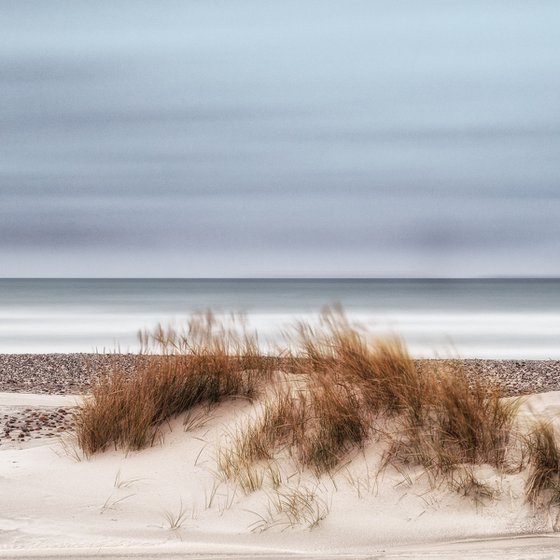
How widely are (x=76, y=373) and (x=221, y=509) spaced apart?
8052mm

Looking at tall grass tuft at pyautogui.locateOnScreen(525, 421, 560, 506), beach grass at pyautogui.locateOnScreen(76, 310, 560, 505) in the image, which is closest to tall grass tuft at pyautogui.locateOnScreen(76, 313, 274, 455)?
beach grass at pyautogui.locateOnScreen(76, 310, 560, 505)

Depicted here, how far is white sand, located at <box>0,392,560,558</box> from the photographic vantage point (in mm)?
3779

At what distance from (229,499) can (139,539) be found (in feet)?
2.25

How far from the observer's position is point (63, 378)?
11.3 metres

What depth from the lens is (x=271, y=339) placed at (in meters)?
5.81

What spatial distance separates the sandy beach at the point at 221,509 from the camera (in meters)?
3.78

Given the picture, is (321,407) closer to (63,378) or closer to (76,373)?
(63,378)

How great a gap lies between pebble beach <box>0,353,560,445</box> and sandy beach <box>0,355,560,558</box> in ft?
3.09

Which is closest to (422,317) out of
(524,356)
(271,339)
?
(524,356)

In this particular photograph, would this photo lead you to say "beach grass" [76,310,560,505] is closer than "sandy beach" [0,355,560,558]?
No

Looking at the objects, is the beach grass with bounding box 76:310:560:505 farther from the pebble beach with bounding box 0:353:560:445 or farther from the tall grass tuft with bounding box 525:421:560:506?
the pebble beach with bounding box 0:353:560:445

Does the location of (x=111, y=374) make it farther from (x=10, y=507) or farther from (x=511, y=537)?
(x=511, y=537)

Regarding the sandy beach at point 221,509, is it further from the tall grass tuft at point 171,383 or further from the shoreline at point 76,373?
the shoreline at point 76,373

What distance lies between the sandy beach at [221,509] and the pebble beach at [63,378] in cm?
94
